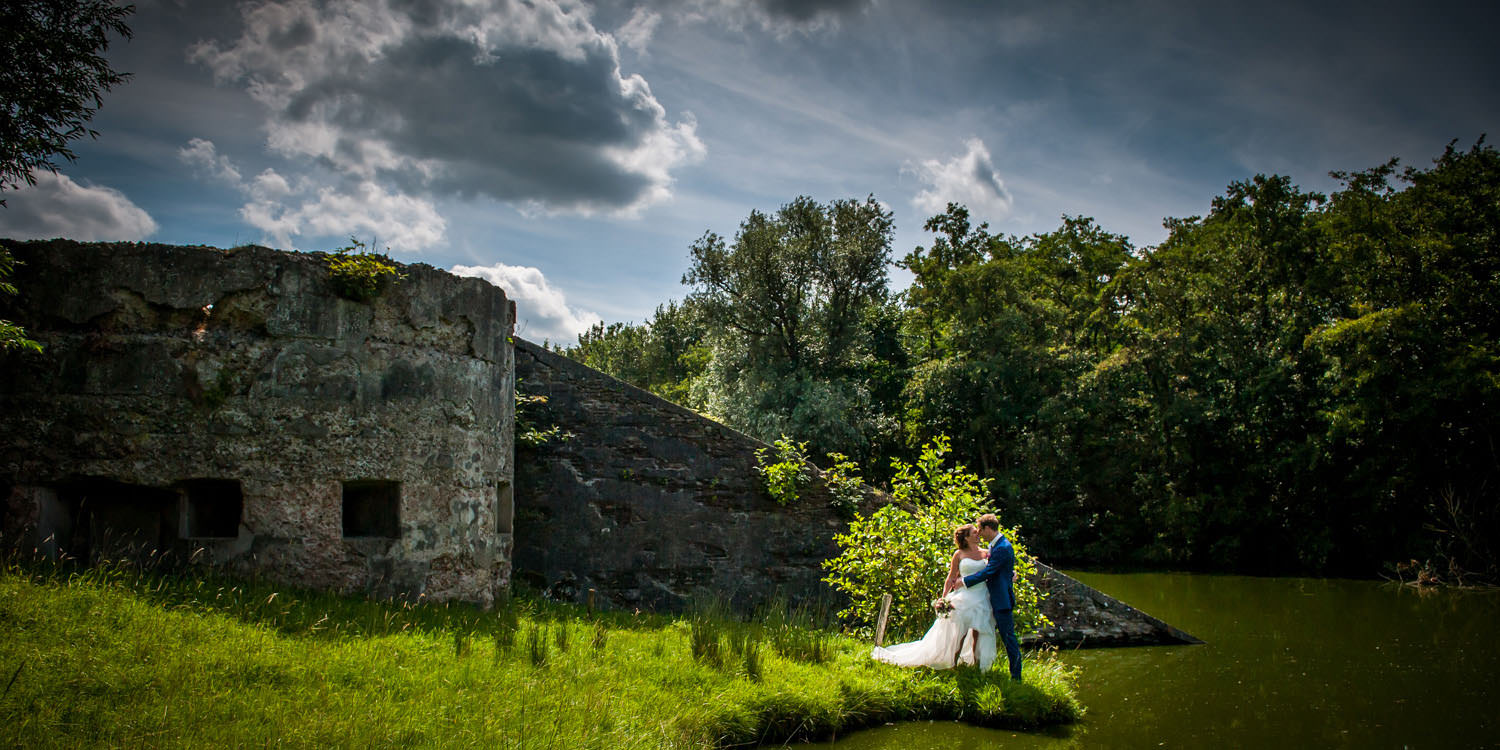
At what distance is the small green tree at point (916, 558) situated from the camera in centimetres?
910

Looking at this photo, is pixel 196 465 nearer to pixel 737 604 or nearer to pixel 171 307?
pixel 171 307

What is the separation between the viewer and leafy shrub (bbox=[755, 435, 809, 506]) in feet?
35.7

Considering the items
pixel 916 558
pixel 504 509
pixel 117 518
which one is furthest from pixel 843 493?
pixel 117 518

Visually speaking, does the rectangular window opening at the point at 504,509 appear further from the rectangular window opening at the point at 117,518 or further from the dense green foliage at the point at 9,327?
the dense green foliage at the point at 9,327

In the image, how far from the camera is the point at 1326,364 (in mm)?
22078

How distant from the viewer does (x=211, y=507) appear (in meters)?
7.12

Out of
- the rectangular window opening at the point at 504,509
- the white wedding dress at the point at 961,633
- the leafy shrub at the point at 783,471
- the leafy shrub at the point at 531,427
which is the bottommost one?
the white wedding dress at the point at 961,633

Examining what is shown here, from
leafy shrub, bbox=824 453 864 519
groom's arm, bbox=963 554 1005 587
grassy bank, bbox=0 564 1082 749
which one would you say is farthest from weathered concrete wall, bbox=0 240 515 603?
leafy shrub, bbox=824 453 864 519

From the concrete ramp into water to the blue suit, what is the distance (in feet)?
11.2

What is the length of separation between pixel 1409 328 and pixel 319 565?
22458 millimetres

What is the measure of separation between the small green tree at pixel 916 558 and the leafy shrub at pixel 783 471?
1.24 meters

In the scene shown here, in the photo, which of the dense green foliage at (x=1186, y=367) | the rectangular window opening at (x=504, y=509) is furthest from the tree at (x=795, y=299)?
the rectangular window opening at (x=504, y=509)

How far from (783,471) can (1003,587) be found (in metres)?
3.82

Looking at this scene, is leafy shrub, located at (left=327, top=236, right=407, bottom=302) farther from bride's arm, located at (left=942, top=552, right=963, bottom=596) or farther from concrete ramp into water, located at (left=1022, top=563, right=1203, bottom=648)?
concrete ramp into water, located at (left=1022, top=563, right=1203, bottom=648)
